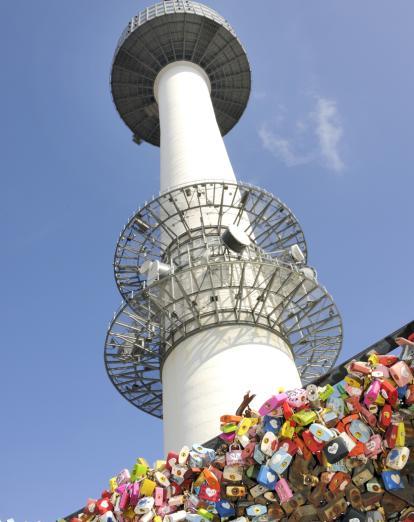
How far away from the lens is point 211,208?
29438 millimetres

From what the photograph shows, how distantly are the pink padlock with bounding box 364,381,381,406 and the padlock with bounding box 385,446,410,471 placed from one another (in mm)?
827

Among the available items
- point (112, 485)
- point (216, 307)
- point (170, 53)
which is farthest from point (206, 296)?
point (170, 53)


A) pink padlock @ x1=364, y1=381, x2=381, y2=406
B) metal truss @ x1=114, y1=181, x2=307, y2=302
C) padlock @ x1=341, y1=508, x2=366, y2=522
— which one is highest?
metal truss @ x1=114, y1=181, x2=307, y2=302

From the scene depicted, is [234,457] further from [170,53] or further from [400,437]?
[170,53]

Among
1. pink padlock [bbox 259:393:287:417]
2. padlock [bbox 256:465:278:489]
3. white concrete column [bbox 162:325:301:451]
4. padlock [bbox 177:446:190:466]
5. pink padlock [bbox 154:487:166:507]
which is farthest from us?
white concrete column [bbox 162:325:301:451]

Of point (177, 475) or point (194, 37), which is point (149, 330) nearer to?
point (177, 475)

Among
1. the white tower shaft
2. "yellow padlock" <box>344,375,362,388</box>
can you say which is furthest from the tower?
"yellow padlock" <box>344,375,362,388</box>

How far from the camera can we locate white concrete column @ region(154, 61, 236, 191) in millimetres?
32500

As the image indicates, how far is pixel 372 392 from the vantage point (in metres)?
9.62

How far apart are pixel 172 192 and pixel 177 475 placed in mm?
18965

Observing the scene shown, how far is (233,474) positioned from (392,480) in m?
2.96

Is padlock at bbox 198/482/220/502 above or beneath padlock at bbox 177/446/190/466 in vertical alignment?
beneath

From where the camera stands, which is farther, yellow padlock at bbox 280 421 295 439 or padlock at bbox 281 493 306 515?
yellow padlock at bbox 280 421 295 439

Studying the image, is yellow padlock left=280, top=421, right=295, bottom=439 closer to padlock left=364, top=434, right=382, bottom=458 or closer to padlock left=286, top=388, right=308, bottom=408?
padlock left=286, top=388, right=308, bottom=408
